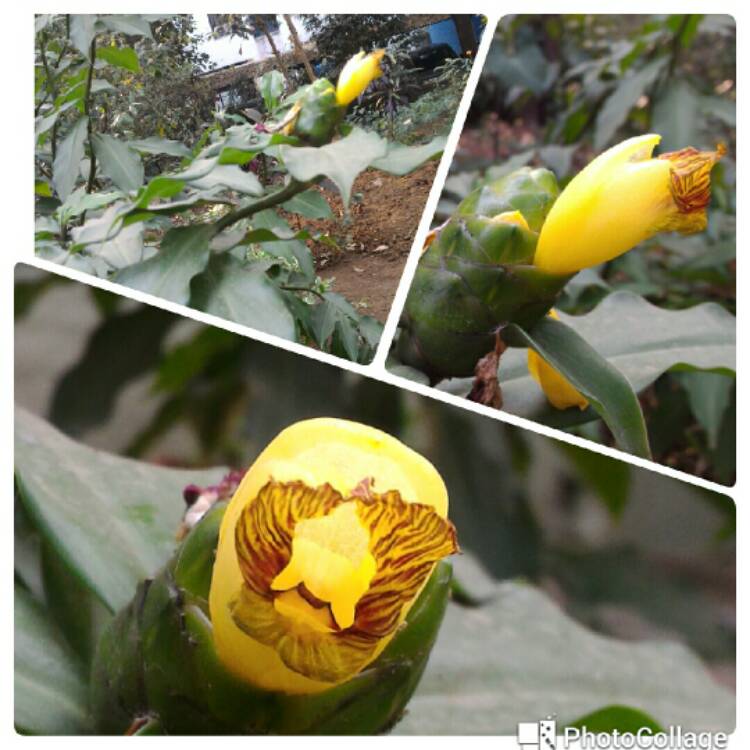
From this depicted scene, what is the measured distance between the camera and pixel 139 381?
0.70 m

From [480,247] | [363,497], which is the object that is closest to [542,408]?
[480,247]

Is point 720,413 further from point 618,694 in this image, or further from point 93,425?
point 93,425

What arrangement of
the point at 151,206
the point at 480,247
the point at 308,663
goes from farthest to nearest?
the point at 151,206 → the point at 480,247 → the point at 308,663

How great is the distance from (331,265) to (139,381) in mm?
159

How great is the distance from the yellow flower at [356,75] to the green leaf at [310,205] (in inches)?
2.9

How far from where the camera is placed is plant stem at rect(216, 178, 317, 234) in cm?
67

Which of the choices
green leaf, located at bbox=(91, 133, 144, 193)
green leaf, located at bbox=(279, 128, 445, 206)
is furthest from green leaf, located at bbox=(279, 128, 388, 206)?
green leaf, located at bbox=(91, 133, 144, 193)

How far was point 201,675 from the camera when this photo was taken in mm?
420

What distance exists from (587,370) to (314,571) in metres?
0.27

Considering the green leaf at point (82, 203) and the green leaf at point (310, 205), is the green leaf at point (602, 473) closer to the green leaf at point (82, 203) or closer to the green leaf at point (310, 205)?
the green leaf at point (310, 205)

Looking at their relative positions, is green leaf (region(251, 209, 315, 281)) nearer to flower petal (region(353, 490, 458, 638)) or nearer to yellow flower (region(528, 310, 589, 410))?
yellow flower (region(528, 310, 589, 410))

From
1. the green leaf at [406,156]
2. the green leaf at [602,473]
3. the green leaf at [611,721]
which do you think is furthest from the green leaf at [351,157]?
the green leaf at [611,721]

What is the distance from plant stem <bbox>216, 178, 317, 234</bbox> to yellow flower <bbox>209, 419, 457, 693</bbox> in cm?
29

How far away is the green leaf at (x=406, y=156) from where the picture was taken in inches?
27.0
